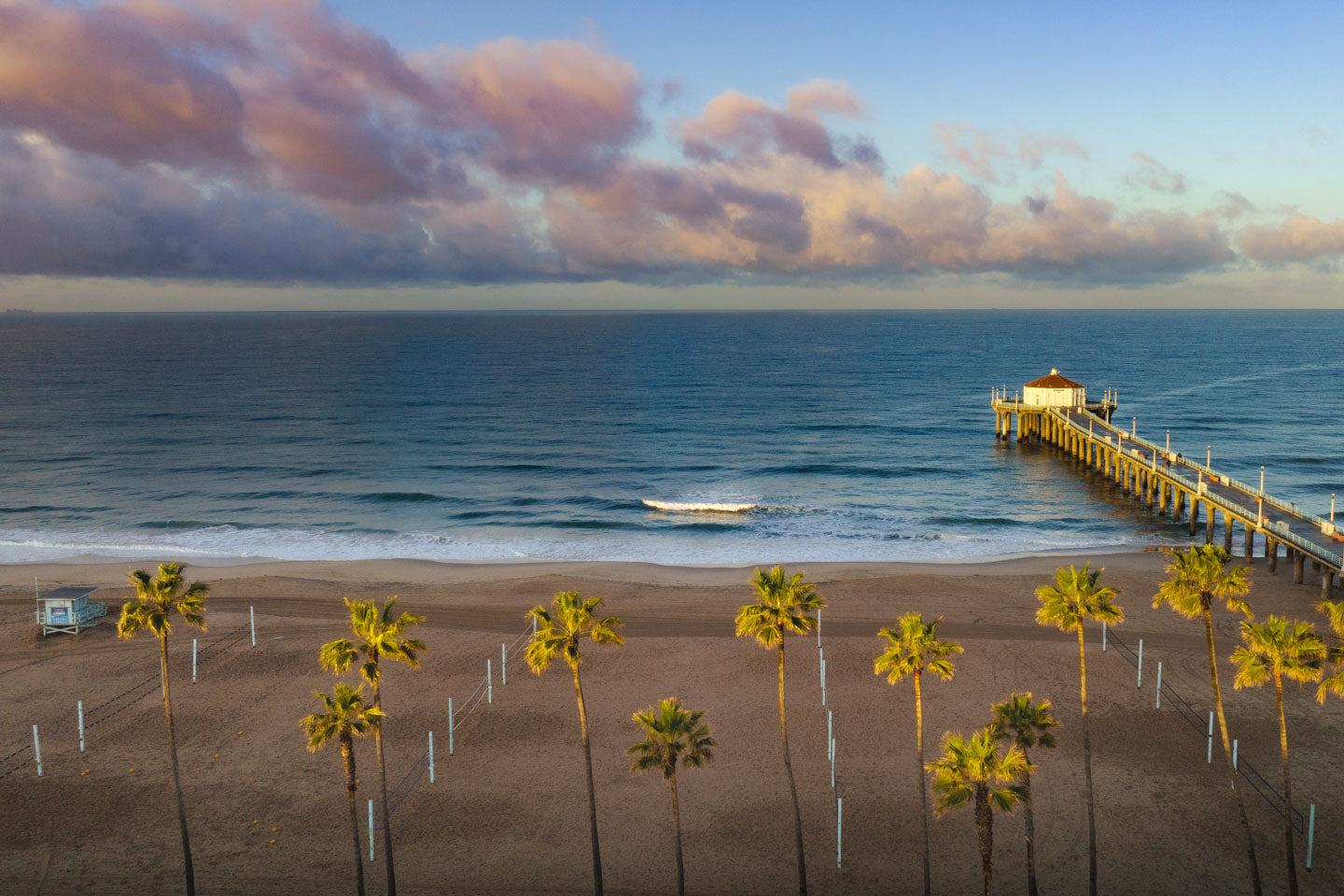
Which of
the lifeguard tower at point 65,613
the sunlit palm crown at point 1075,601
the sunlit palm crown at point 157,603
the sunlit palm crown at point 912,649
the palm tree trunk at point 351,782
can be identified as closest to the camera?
the palm tree trunk at point 351,782

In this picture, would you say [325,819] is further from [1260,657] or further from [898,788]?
[1260,657]

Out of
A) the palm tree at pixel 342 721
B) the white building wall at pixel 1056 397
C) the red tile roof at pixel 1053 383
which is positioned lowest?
the palm tree at pixel 342 721

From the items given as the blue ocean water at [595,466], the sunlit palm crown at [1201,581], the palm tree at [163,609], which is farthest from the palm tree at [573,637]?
the blue ocean water at [595,466]

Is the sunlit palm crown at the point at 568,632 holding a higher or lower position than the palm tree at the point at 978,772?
higher

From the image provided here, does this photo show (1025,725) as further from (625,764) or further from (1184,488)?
(1184,488)

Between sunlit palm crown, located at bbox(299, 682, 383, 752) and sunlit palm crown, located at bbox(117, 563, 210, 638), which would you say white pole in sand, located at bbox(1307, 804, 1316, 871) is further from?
sunlit palm crown, located at bbox(117, 563, 210, 638)

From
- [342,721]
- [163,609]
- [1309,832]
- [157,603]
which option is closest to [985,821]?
[1309,832]

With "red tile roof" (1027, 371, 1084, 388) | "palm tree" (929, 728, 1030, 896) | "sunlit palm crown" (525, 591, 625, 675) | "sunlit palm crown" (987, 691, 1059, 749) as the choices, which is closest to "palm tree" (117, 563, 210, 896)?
"sunlit palm crown" (525, 591, 625, 675)

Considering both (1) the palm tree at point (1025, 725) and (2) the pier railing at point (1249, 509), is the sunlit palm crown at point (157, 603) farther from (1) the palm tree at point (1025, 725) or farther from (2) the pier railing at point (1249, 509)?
(2) the pier railing at point (1249, 509)
